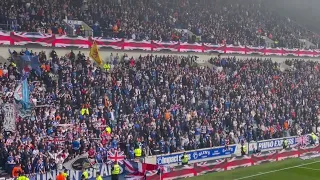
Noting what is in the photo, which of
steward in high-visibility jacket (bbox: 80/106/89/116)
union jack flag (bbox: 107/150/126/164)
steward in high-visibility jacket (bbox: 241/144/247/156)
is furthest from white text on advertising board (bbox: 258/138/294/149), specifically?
steward in high-visibility jacket (bbox: 80/106/89/116)

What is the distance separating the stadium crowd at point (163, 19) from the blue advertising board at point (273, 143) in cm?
1169

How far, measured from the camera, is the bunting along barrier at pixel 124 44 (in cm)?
2773

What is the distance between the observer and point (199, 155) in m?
29.1

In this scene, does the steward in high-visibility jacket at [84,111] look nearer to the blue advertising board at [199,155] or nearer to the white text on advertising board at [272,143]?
the blue advertising board at [199,155]

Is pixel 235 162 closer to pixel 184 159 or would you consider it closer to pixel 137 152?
pixel 184 159

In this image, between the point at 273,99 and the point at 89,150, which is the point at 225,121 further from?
the point at 89,150

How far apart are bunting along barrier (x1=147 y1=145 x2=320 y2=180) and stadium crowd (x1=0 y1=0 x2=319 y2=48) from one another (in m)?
12.7

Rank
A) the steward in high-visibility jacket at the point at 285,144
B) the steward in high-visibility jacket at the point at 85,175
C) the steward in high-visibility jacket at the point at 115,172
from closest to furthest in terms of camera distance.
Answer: the steward in high-visibility jacket at the point at 85,175, the steward in high-visibility jacket at the point at 115,172, the steward in high-visibility jacket at the point at 285,144

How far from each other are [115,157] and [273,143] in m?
15.7

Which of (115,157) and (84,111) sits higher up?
(84,111)

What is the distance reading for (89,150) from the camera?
77.4 ft

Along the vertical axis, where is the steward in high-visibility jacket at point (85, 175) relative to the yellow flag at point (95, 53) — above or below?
below

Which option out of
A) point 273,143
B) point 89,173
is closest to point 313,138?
point 273,143

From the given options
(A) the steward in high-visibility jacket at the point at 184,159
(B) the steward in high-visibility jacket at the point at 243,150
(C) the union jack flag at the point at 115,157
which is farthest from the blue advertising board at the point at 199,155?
(C) the union jack flag at the point at 115,157
